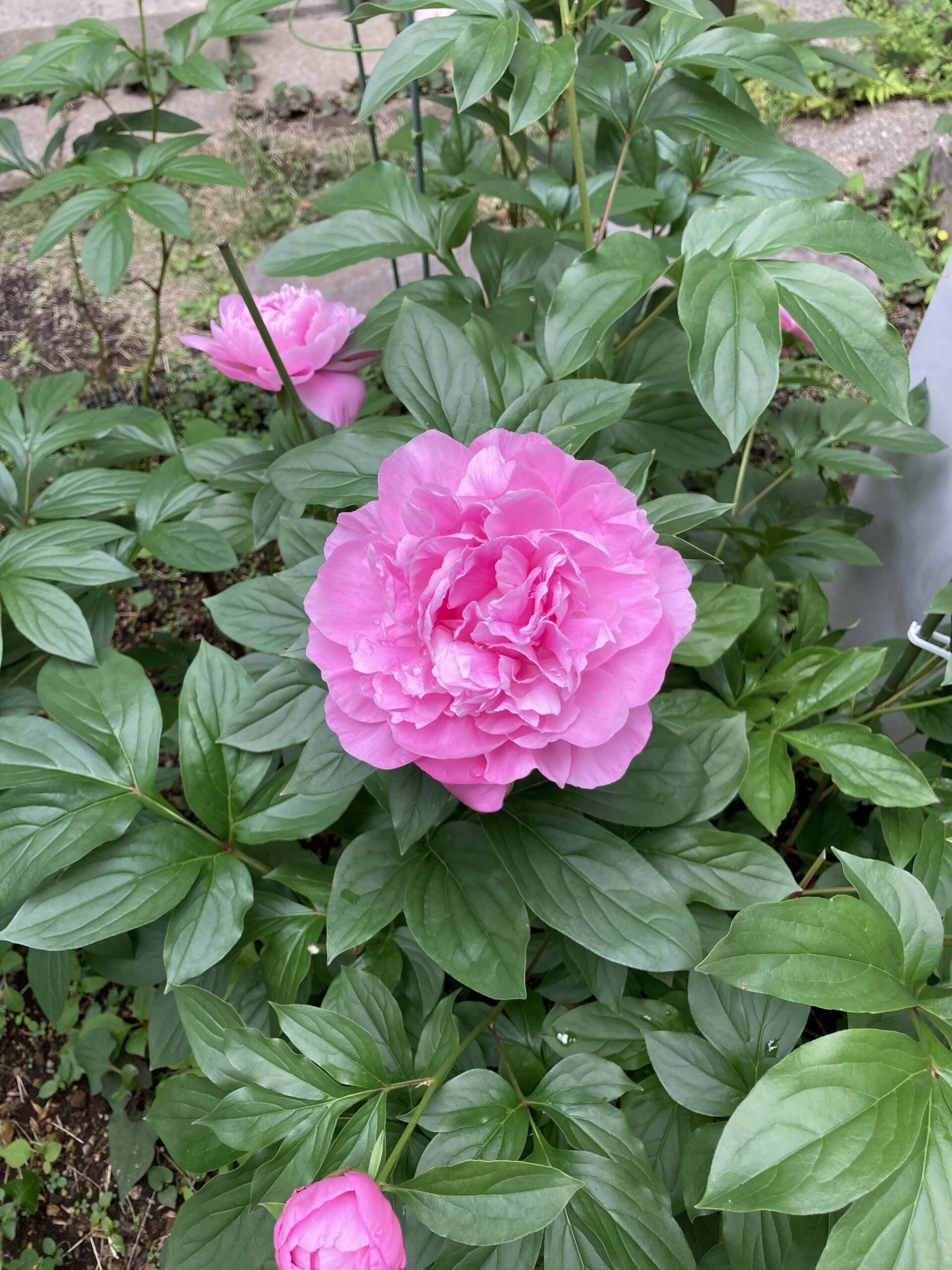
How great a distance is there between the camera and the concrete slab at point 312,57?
2959 millimetres

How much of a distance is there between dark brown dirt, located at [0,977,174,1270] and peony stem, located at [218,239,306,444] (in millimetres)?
1060

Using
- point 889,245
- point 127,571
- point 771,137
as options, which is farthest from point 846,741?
point 127,571

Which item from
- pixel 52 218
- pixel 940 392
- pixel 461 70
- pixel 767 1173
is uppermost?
pixel 461 70

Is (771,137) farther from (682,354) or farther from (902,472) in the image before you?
(902,472)

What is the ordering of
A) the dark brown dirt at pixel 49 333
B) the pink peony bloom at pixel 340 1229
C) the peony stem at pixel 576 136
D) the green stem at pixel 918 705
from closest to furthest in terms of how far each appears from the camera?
the pink peony bloom at pixel 340 1229 → the peony stem at pixel 576 136 → the green stem at pixel 918 705 → the dark brown dirt at pixel 49 333

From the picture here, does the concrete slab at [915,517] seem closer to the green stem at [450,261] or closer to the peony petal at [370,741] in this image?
the green stem at [450,261]

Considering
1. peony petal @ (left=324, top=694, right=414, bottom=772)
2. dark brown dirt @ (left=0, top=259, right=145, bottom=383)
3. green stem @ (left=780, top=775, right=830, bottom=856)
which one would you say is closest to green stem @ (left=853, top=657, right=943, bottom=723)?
→ green stem @ (left=780, top=775, right=830, bottom=856)

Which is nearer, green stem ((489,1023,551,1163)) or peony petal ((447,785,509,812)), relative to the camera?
peony petal ((447,785,509,812))

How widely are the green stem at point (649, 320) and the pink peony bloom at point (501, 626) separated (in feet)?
1.18

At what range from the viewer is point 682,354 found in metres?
1.14

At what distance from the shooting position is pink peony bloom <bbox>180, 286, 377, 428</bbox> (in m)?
1.03

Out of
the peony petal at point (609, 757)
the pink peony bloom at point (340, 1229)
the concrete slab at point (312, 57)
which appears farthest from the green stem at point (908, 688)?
the concrete slab at point (312, 57)

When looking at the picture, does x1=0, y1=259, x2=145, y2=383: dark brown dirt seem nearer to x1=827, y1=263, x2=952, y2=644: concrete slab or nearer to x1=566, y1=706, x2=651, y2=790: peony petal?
x1=827, y1=263, x2=952, y2=644: concrete slab

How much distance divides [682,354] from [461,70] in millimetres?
478
